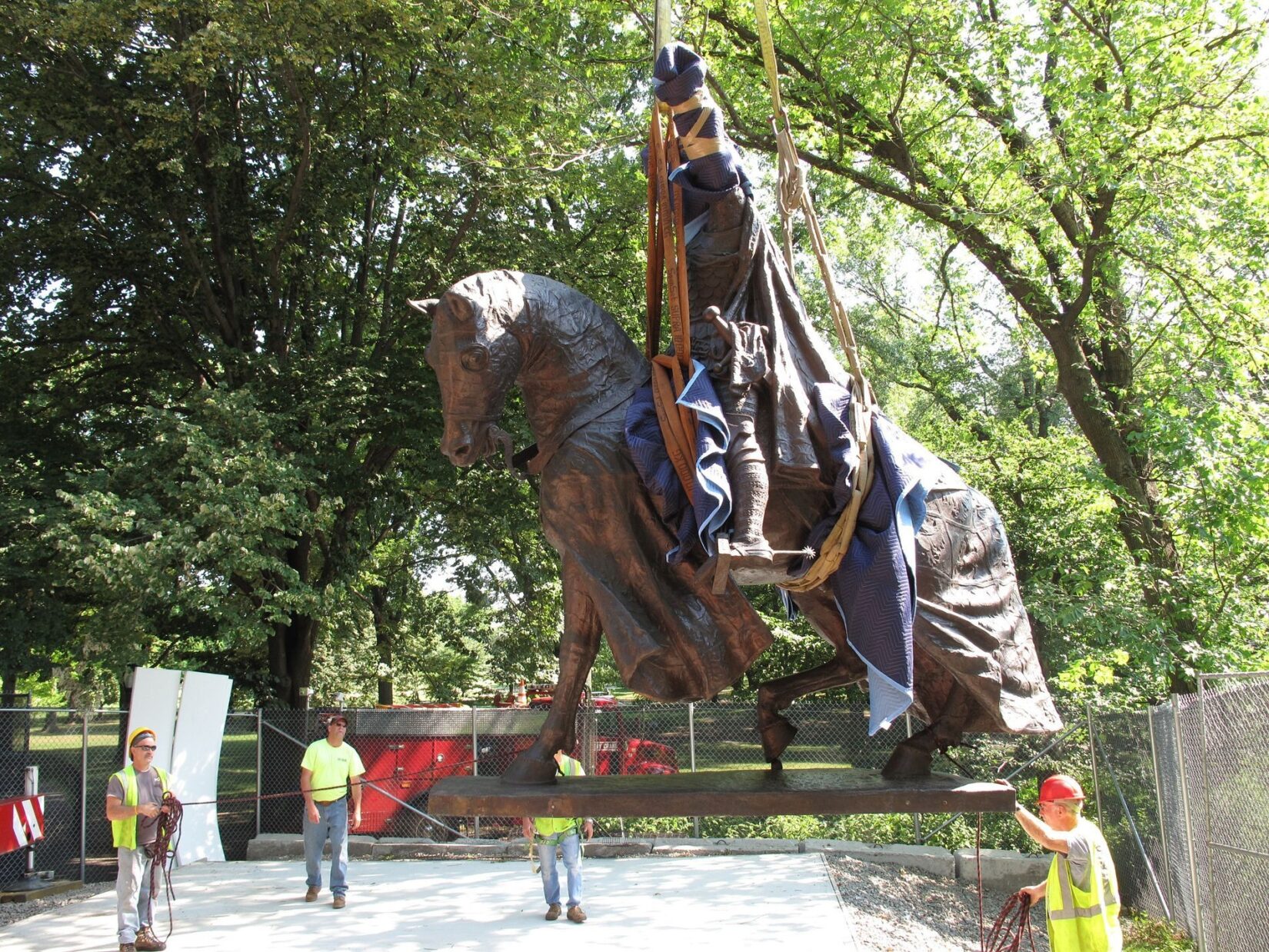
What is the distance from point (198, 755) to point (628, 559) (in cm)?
1088

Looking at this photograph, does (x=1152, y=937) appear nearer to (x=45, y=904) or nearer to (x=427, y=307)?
(x=427, y=307)

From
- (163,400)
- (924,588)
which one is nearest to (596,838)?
(163,400)

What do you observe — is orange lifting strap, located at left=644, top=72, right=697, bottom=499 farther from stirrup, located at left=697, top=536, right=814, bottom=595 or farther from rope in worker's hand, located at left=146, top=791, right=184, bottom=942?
rope in worker's hand, located at left=146, top=791, right=184, bottom=942

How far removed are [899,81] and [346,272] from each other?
9487mm

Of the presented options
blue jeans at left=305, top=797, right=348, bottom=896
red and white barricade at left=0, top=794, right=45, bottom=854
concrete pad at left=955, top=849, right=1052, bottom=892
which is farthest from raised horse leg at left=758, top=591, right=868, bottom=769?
red and white barricade at left=0, top=794, right=45, bottom=854

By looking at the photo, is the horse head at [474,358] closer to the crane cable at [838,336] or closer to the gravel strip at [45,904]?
the crane cable at [838,336]

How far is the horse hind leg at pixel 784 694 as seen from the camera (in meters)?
4.06

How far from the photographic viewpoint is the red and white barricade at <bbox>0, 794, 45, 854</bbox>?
11.2 m

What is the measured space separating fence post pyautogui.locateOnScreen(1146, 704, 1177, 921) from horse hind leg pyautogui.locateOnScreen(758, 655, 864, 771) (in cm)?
653

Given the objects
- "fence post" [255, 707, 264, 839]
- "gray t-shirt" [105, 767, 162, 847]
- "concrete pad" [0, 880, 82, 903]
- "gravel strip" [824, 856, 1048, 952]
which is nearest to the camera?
"gray t-shirt" [105, 767, 162, 847]

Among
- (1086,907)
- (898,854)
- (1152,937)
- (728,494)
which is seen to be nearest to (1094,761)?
(1152,937)

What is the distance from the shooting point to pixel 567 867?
32.2 feet

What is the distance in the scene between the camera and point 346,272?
17953 mm

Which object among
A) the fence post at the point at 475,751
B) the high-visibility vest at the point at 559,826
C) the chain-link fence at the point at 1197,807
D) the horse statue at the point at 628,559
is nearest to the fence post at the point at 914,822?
the chain-link fence at the point at 1197,807
